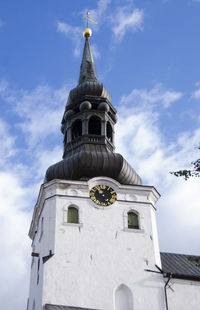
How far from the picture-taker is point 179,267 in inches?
1024

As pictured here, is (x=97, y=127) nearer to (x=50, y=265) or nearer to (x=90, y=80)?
(x=90, y=80)

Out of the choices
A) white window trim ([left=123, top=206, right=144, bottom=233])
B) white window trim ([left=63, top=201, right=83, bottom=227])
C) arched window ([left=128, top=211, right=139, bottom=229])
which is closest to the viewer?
white window trim ([left=63, top=201, right=83, bottom=227])

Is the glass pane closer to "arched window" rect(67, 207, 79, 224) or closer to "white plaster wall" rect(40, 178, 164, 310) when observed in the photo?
"arched window" rect(67, 207, 79, 224)

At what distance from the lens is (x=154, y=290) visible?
23.7 m

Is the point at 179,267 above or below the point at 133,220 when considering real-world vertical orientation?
below

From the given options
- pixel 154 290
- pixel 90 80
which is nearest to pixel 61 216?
pixel 154 290

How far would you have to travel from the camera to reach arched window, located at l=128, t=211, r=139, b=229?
25750 millimetres

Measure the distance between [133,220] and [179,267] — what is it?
3.16m

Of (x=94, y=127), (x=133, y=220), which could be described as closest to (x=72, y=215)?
(x=133, y=220)

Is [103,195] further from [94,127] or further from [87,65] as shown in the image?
[87,65]

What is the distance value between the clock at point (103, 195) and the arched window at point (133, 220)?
3.50 feet

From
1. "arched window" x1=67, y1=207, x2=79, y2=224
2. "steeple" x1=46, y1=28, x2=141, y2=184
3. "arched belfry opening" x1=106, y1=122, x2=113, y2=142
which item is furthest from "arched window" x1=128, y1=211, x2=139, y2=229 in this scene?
"arched belfry opening" x1=106, y1=122, x2=113, y2=142

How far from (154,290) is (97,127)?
10.6 meters

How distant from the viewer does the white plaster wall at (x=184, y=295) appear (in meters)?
23.7
